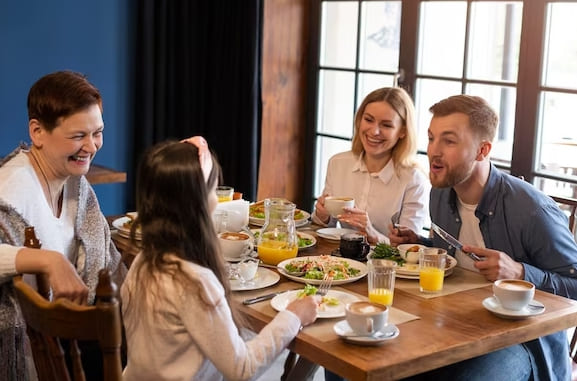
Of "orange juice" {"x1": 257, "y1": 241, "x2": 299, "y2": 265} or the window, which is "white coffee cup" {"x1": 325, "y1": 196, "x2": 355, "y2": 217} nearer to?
"orange juice" {"x1": 257, "y1": 241, "x2": 299, "y2": 265}

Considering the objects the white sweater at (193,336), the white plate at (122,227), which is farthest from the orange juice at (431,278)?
the white plate at (122,227)

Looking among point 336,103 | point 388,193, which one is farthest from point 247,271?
point 336,103

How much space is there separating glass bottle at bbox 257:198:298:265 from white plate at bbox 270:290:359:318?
0.95 feet

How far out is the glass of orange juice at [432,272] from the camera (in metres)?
2.24

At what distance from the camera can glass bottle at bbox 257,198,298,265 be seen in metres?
2.46

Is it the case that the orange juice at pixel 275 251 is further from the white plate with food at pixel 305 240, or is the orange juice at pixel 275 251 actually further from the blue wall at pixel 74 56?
the blue wall at pixel 74 56

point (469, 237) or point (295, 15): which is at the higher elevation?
point (295, 15)

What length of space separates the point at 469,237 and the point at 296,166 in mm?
2181

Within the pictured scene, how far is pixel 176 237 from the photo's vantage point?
6.11 feet

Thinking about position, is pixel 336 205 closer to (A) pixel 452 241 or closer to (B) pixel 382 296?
(A) pixel 452 241

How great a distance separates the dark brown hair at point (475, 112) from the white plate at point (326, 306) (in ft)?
2.39

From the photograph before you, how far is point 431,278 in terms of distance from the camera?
2242 millimetres

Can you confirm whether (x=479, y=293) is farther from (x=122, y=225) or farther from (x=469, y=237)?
→ (x=122, y=225)

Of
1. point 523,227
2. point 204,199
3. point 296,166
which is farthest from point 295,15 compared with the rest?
point 204,199
